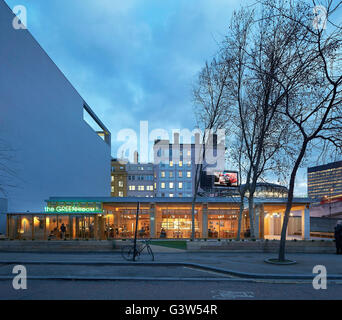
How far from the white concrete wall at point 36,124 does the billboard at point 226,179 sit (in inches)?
896

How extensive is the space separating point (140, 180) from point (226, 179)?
4710 centimetres

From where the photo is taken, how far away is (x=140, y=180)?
94.1 meters

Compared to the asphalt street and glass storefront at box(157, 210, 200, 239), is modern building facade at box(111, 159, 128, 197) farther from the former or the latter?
the asphalt street

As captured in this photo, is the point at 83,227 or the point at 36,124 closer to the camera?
the point at 83,227

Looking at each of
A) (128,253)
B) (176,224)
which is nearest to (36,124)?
(176,224)

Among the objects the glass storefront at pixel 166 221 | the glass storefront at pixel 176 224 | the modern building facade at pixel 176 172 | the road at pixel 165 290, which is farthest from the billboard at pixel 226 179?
the road at pixel 165 290

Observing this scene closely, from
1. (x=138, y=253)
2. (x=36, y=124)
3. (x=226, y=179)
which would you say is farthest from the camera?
(x=226, y=179)

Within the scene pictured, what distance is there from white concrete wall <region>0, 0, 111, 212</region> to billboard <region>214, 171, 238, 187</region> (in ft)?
74.6

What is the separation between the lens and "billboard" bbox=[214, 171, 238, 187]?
167ft

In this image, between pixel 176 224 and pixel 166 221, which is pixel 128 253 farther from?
pixel 176 224

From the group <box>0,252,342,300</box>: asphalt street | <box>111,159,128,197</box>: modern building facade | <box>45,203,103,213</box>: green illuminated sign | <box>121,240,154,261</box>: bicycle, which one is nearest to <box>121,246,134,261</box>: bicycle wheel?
<box>121,240,154,261</box>: bicycle
